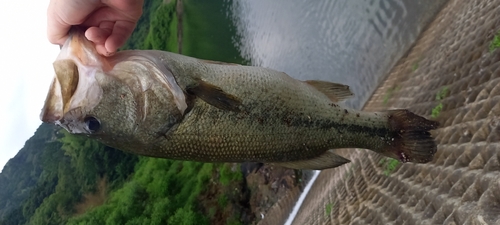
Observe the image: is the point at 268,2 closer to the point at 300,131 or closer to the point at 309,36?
the point at 309,36

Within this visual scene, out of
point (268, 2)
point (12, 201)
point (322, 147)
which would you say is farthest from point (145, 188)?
point (12, 201)

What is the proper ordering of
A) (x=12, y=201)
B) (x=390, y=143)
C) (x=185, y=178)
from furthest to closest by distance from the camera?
(x=12, y=201), (x=185, y=178), (x=390, y=143)

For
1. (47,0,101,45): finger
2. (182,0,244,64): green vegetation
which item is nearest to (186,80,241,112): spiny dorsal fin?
(47,0,101,45): finger

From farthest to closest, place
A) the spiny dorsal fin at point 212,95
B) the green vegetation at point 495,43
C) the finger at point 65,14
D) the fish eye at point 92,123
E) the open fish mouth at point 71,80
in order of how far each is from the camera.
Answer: the green vegetation at point 495,43
the spiny dorsal fin at point 212,95
the fish eye at point 92,123
the open fish mouth at point 71,80
the finger at point 65,14

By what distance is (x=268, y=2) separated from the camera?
46.4ft

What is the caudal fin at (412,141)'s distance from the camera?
3.24 meters

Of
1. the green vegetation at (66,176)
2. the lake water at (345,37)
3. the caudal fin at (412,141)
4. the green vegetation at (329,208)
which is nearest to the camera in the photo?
the caudal fin at (412,141)

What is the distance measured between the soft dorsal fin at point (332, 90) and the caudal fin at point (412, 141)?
0.46 m

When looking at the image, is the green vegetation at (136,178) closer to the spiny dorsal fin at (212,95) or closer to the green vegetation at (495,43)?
the green vegetation at (495,43)

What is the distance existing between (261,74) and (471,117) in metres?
2.46

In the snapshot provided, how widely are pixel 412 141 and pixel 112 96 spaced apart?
2313 millimetres

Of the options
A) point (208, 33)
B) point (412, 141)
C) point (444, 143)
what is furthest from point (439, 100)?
point (208, 33)

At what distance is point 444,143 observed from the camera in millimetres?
4492

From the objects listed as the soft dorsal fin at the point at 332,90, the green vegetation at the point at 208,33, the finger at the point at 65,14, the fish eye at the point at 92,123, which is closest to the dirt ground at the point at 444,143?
the soft dorsal fin at the point at 332,90
